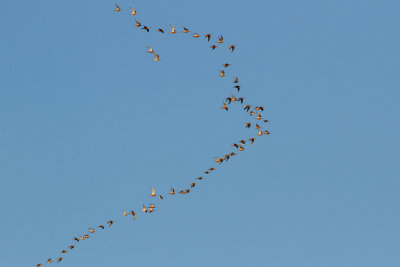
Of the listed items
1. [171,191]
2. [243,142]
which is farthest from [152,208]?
[243,142]

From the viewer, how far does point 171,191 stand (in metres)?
166

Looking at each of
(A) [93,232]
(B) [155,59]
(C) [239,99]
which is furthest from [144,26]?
(A) [93,232]

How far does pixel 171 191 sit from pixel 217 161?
28.8 feet

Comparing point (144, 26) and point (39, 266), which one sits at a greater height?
point (144, 26)

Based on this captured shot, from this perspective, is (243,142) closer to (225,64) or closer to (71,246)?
(225,64)

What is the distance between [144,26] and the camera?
553 feet

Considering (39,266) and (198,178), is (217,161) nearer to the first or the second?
(198,178)

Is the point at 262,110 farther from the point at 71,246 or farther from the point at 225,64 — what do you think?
the point at 71,246

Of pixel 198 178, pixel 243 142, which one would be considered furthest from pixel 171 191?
pixel 243 142

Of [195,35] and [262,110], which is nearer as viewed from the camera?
[195,35]

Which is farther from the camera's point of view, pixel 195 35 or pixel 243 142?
pixel 243 142

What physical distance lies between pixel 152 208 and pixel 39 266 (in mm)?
20360

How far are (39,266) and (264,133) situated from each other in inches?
1568

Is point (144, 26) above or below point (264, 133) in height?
above
